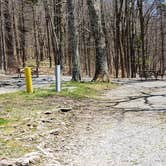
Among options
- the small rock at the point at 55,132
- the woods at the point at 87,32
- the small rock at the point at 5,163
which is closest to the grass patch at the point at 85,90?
the woods at the point at 87,32

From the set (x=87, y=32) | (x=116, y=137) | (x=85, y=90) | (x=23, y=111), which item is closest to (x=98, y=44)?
(x=85, y=90)

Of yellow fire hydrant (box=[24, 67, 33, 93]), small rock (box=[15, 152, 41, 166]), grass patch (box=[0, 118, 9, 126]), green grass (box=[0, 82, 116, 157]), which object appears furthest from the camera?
yellow fire hydrant (box=[24, 67, 33, 93])

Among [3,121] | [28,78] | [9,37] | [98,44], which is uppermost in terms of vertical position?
[9,37]

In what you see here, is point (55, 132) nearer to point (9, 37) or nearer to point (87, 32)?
point (87, 32)

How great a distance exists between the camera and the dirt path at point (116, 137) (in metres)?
6.73

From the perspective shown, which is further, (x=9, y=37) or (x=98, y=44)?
(x=9, y=37)

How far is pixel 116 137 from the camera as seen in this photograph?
841 centimetres

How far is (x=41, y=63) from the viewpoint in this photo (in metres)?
55.1

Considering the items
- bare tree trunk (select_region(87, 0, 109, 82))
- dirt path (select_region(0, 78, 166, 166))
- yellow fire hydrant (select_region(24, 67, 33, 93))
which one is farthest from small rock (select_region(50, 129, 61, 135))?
bare tree trunk (select_region(87, 0, 109, 82))

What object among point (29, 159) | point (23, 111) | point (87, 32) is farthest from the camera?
point (87, 32)

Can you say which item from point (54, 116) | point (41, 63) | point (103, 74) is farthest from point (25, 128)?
point (41, 63)

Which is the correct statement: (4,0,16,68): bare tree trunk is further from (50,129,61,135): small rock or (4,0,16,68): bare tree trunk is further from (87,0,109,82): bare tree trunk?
(50,129,61,135): small rock

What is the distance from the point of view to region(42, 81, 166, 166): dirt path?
22.1 feet

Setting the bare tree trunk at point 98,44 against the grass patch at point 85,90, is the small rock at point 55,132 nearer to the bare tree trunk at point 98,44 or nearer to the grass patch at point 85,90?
the grass patch at point 85,90
